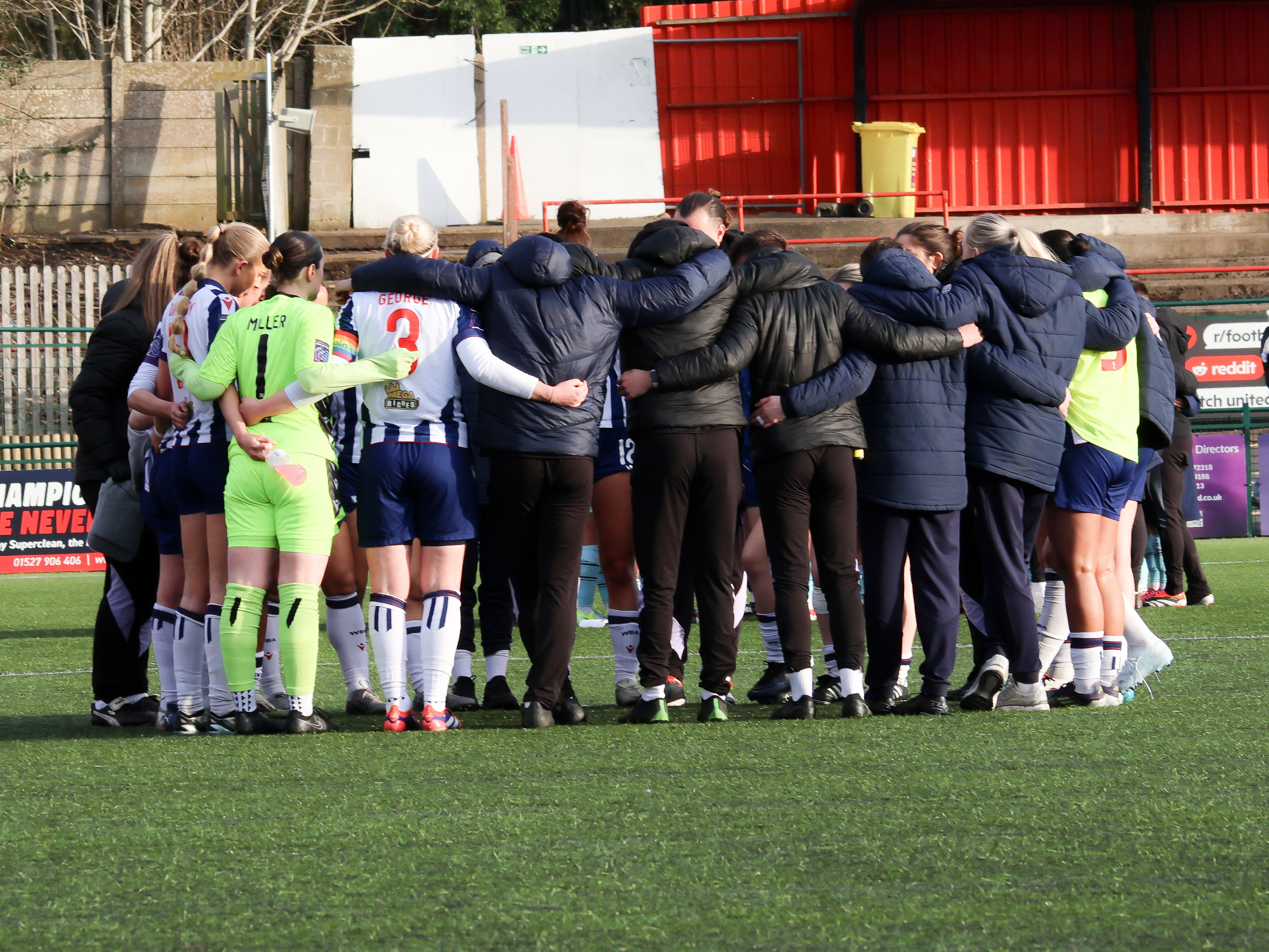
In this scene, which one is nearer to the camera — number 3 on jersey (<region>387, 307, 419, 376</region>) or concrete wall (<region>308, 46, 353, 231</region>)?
number 3 on jersey (<region>387, 307, 419, 376</region>)

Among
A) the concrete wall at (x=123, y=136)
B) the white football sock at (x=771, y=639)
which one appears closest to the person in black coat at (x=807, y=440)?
the white football sock at (x=771, y=639)

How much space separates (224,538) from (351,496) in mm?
1086

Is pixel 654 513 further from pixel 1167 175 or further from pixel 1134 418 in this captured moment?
pixel 1167 175

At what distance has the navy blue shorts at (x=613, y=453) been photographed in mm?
5734

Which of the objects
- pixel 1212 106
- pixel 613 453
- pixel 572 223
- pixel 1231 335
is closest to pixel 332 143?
pixel 1231 335

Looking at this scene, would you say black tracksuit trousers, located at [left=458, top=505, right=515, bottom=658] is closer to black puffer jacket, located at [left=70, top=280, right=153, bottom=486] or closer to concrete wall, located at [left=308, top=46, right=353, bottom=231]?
black puffer jacket, located at [left=70, top=280, right=153, bottom=486]

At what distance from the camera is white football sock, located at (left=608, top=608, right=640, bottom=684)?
19.1ft

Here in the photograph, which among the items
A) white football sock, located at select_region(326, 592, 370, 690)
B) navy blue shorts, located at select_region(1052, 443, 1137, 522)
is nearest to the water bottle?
white football sock, located at select_region(326, 592, 370, 690)

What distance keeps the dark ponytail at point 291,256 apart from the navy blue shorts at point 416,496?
69cm

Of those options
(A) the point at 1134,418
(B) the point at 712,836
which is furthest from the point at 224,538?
(A) the point at 1134,418

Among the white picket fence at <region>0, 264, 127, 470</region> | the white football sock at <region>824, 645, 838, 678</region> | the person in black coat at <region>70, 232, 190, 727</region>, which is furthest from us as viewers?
the white picket fence at <region>0, 264, 127, 470</region>

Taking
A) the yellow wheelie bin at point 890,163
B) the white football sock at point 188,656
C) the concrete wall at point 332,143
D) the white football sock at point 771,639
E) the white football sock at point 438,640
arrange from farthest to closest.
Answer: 1. the concrete wall at point 332,143
2. the yellow wheelie bin at point 890,163
3. the white football sock at point 771,639
4. the white football sock at point 188,656
5. the white football sock at point 438,640

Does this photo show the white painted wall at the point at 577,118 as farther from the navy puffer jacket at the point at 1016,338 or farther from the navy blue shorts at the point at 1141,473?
the navy puffer jacket at the point at 1016,338

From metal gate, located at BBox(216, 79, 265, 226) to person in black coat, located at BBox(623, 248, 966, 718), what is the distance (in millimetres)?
18316
